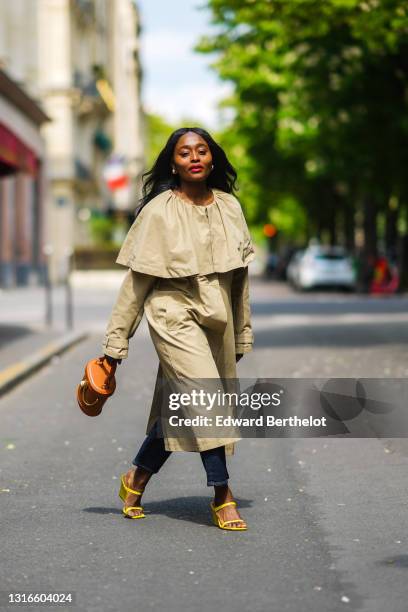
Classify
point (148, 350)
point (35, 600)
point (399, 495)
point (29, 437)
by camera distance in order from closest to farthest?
1. point (35, 600)
2. point (399, 495)
3. point (29, 437)
4. point (148, 350)

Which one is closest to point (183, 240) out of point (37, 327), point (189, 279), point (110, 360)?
point (189, 279)

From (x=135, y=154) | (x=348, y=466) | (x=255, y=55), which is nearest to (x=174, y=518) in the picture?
(x=348, y=466)

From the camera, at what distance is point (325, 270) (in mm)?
40250

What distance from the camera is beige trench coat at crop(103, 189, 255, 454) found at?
223 inches

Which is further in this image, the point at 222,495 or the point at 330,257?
the point at 330,257

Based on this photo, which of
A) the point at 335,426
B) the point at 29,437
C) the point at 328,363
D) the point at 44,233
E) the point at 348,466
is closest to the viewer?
the point at 348,466

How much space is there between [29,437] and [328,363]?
5.71m

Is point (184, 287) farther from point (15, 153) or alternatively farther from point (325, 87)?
point (325, 87)

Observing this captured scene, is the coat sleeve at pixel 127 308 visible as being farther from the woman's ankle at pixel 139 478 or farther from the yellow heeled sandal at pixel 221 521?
the yellow heeled sandal at pixel 221 521

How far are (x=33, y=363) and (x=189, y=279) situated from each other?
831cm

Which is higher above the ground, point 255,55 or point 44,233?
point 255,55

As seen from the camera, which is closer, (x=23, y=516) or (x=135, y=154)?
(x=23, y=516)

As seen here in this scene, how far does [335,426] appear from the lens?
830 centimetres

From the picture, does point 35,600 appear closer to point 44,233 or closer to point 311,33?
point 311,33
